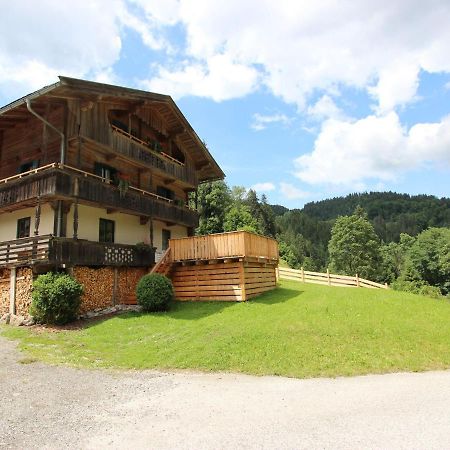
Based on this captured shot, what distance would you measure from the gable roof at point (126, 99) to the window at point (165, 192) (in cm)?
386

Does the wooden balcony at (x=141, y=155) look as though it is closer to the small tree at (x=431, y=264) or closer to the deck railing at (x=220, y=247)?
the deck railing at (x=220, y=247)

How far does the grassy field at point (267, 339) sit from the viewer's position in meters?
11.1

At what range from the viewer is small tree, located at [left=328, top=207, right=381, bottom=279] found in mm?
58656

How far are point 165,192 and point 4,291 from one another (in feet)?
41.7

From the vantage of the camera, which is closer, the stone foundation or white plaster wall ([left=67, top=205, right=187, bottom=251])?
the stone foundation

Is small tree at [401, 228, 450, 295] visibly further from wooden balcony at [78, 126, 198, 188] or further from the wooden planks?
the wooden planks

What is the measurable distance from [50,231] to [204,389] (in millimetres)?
14549

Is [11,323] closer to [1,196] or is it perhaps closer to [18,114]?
[1,196]

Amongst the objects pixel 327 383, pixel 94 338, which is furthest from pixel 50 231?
pixel 327 383

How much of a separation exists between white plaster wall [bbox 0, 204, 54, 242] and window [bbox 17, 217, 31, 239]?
8.8 inches

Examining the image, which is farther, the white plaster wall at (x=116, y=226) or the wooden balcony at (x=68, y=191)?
the white plaster wall at (x=116, y=226)

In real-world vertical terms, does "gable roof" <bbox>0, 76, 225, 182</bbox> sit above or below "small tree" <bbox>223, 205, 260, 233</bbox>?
above

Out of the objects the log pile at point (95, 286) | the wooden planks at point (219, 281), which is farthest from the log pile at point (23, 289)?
the wooden planks at point (219, 281)

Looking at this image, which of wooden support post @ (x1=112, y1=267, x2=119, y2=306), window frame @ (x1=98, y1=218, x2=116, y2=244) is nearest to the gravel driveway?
wooden support post @ (x1=112, y1=267, x2=119, y2=306)
